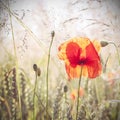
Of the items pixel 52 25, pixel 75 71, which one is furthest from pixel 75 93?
pixel 52 25

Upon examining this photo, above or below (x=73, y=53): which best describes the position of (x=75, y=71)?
below

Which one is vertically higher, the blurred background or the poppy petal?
the blurred background

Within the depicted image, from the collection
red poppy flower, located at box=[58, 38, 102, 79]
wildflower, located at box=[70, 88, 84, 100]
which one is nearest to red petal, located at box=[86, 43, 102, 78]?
red poppy flower, located at box=[58, 38, 102, 79]

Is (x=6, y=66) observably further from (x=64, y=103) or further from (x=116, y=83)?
(x=116, y=83)

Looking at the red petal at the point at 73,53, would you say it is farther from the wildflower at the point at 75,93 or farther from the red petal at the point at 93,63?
the wildflower at the point at 75,93

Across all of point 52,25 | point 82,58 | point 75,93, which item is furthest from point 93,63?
point 52,25

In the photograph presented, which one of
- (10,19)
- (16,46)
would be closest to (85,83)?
(16,46)

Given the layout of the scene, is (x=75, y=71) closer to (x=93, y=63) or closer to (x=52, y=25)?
(x=93, y=63)

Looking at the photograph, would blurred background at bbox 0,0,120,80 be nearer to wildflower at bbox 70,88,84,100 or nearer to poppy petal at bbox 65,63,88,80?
poppy petal at bbox 65,63,88,80

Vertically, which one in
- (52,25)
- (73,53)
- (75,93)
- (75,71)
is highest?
(52,25)
